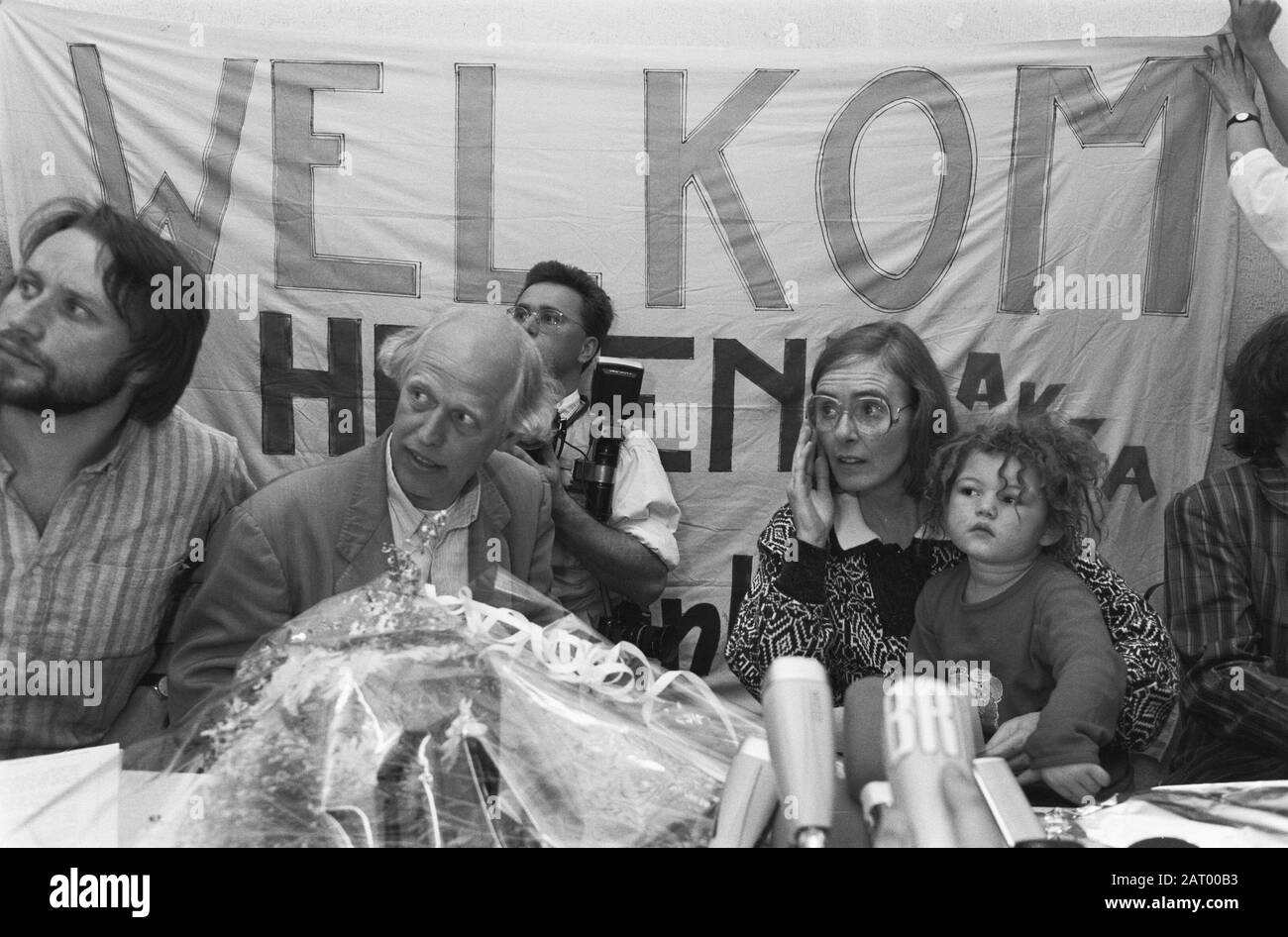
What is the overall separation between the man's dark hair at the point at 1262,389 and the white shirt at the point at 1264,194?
16cm

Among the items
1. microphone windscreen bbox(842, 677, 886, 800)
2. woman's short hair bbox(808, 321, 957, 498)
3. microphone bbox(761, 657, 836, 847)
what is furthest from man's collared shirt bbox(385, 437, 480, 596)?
microphone bbox(761, 657, 836, 847)

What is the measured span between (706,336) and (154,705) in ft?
4.57

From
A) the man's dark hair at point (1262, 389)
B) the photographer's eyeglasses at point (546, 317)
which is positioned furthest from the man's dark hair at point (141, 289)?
the man's dark hair at point (1262, 389)

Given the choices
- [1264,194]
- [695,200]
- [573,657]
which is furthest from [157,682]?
[1264,194]

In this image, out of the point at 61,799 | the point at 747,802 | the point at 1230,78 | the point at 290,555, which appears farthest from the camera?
the point at 1230,78

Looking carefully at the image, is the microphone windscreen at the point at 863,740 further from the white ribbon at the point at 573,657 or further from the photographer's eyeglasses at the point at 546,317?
the photographer's eyeglasses at the point at 546,317

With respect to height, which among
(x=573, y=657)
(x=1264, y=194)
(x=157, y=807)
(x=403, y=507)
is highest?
(x=1264, y=194)

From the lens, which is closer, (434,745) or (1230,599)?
(434,745)

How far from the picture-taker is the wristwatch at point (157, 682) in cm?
222

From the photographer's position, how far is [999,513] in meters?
2.12

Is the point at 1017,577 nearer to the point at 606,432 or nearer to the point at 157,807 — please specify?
the point at 606,432

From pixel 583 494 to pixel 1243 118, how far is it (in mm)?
1599
